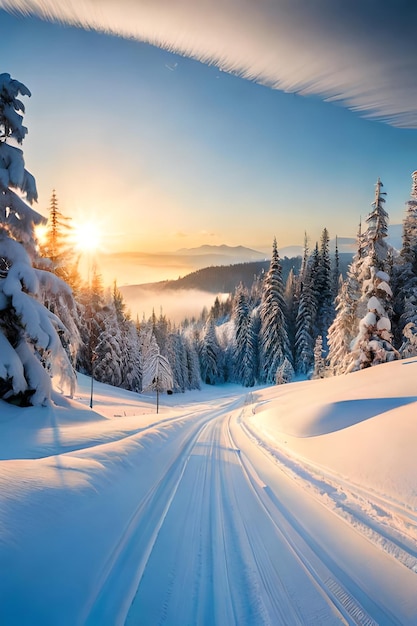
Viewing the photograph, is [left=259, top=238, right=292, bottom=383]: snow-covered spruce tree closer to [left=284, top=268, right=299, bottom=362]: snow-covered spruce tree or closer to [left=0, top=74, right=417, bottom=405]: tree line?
[left=0, top=74, right=417, bottom=405]: tree line

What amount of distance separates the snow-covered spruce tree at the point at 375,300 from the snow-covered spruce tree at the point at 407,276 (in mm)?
5326

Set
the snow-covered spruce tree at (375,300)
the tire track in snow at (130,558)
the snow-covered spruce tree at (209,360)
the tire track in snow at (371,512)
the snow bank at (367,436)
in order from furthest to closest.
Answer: the snow-covered spruce tree at (209,360) < the snow-covered spruce tree at (375,300) < the snow bank at (367,436) < the tire track in snow at (371,512) < the tire track in snow at (130,558)

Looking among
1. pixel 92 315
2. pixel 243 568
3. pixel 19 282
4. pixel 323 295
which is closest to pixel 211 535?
pixel 243 568

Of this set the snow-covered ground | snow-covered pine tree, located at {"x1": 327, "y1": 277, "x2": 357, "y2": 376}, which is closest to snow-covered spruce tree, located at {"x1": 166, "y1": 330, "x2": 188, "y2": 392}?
snow-covered pine tree, located at {"x1": 327, "y1": 277, "x2": 357, "y2": 376}

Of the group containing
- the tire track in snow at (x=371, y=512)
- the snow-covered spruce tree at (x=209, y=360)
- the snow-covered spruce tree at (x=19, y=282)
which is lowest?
the snow-covered spruce tree at (x=209, y=360)

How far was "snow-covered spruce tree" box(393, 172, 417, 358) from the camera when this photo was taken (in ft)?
81.9

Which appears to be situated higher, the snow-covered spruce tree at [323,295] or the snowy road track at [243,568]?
the snow-covered spruce tree at [323,295]

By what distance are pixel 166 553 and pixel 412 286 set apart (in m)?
29.2

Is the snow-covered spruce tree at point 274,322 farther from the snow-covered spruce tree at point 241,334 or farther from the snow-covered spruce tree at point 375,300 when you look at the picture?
the snow-covered spruce tree at point 375,300

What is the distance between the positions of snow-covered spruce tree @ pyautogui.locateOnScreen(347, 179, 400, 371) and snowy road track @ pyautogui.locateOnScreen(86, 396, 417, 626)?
57.4ft

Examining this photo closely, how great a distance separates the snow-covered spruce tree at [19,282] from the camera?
372 inches

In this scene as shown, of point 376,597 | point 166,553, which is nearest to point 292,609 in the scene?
point 376,597

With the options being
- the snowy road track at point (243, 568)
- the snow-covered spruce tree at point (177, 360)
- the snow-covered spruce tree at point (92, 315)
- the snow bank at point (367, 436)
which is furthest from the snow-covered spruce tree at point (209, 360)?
the snowy road track at point (243, 568)

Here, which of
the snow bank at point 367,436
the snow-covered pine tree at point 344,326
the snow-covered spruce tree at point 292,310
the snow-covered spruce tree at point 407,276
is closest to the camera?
the snow bank at point 367,436
